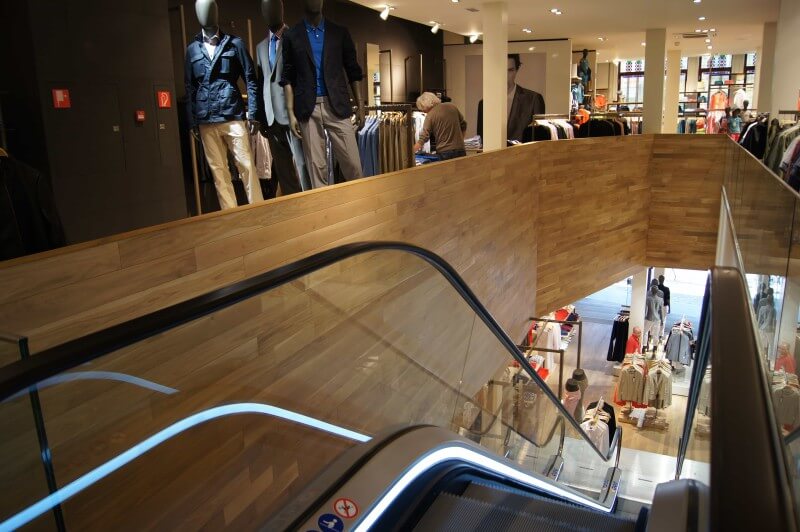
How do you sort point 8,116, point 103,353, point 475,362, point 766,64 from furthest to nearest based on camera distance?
point 766,64 < point 475,362 < point 8,116 < point 103,353

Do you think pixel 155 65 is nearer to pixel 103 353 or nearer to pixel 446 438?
pixel 446 438

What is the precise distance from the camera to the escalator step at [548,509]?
2606 mm

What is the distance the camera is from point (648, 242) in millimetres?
11953

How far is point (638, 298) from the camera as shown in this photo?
13.5 meters

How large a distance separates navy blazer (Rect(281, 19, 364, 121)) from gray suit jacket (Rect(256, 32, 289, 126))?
0.07 meters

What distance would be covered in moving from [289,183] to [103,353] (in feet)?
14.7

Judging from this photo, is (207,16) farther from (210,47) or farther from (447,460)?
(447,460)

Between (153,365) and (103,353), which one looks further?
(153,365)

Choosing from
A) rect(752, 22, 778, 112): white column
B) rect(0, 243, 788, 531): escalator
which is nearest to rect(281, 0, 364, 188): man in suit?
rect(0, 243, 788, 531): escalator

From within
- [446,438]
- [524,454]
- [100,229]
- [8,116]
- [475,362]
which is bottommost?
[524,454]

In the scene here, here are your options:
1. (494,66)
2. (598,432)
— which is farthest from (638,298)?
(494,66)

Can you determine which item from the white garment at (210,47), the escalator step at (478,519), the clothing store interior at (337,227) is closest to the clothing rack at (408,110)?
the clothing store interior at (337,227)

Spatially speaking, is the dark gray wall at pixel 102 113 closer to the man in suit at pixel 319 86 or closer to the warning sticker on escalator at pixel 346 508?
the man in suit at pixel 319 86

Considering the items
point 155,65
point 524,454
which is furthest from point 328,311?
point 155,65
